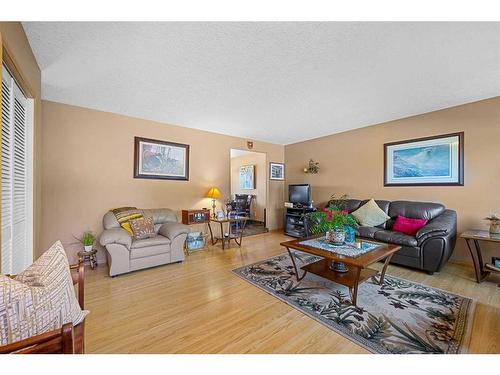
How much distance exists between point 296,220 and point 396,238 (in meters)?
2.24

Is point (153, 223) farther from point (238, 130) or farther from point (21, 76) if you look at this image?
point (238, 130)

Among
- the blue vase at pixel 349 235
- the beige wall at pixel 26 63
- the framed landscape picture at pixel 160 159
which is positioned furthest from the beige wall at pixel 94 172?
the blue vase at pixel 349 235

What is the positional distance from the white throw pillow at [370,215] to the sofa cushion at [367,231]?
0.16 meters

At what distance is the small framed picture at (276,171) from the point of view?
18.9 feet

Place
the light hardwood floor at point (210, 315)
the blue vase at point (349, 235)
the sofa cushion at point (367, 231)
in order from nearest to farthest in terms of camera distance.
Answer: the light hardwood floor at point (210, 315)
the blue vase at point (349, 235)
the sofa cushion at point (367, 231)

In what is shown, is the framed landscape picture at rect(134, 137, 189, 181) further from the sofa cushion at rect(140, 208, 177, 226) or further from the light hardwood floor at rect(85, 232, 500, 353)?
the light hardwood floor at rect(85, 232, 500, 353)

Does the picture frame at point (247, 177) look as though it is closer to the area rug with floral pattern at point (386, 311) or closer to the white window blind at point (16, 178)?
the area rug with floral pattern at point (386, 311)

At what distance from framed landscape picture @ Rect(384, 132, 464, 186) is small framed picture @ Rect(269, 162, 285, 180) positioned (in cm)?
264

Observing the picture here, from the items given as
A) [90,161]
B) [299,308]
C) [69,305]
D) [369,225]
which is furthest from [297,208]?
[69,305]

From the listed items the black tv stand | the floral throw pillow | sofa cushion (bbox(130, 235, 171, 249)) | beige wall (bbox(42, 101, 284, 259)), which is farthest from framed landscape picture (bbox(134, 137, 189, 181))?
the black tv stand

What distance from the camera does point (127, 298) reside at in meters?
2.21

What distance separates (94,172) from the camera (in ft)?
10.8

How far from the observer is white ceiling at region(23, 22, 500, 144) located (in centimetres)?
168

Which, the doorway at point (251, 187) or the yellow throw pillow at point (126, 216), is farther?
the doorway at point (251, 187)
